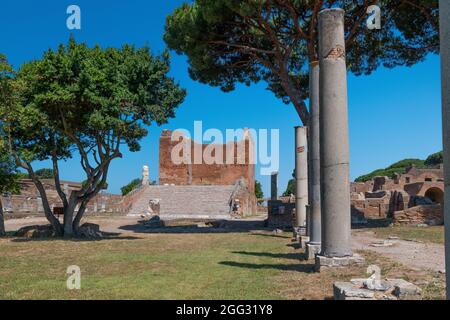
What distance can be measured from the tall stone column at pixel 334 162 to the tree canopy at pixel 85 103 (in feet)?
27.3

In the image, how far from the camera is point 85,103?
15.3 meters

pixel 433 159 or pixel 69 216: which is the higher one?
pixel 433 159

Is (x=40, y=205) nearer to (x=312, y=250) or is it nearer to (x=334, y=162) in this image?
(x=312, y=250)

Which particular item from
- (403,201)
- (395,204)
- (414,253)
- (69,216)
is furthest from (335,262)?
(395,204)

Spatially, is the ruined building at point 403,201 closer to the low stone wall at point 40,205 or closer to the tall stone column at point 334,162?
the tall stone column at point 334,162

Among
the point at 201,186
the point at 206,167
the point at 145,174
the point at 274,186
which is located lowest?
the point at 274,186

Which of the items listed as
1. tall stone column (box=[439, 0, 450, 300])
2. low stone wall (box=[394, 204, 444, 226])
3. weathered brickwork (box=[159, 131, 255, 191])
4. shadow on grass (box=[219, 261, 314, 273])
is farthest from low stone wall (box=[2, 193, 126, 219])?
tall stone column (box=[439, 0, 450, 300])

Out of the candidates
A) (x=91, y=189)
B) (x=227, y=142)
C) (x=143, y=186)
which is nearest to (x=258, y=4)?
(x=91, y=189)

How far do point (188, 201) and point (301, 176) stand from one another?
18.7 m

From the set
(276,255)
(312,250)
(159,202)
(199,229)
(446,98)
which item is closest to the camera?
(446,98)

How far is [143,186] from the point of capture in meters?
38.8

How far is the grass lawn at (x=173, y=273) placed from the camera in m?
6.28

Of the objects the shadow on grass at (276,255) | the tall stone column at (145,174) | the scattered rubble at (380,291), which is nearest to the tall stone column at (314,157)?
the shadow on grass at (276,255)

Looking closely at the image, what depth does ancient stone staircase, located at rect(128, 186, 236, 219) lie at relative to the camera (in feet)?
106
